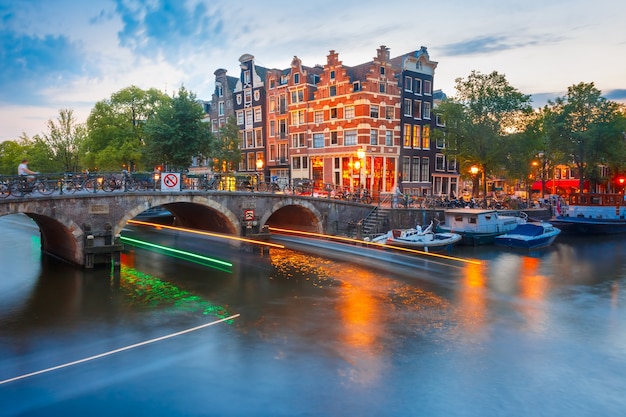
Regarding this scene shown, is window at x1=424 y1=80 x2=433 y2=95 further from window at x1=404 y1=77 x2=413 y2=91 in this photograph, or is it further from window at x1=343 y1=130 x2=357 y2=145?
window at x1=343 y1=130 x2=357 y2=145

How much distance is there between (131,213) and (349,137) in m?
28.0

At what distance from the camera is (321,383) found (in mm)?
11891

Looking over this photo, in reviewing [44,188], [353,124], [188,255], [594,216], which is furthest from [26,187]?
[594,216]

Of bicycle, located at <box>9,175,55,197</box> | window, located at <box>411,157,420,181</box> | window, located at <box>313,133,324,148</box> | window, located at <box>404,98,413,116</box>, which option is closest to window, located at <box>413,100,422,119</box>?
window, located at <box>404,98,413,116</box>

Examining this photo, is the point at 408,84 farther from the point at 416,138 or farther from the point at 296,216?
the point at 296,216

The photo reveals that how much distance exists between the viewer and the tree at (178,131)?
40.7 metres

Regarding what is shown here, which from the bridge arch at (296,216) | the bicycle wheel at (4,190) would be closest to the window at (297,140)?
the bridge arch at (296,216)

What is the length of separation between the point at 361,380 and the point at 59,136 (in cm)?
6188

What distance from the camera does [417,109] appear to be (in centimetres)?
5259

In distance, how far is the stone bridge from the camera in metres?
23.5

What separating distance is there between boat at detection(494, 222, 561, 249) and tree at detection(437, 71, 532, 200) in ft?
33.7

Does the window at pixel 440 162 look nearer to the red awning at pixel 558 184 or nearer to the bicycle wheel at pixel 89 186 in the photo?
the red awning at pixel 558 184

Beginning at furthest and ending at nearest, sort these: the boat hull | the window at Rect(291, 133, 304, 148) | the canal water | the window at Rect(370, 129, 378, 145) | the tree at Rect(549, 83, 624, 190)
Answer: the window at Rect(291, 133, 304, 148)
the window at Rect(370, 129, 378, 145)
the tree at Rect(549, 83, 624, 190)
the boat hull
the canal water

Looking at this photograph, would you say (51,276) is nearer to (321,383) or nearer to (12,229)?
(321,383)
